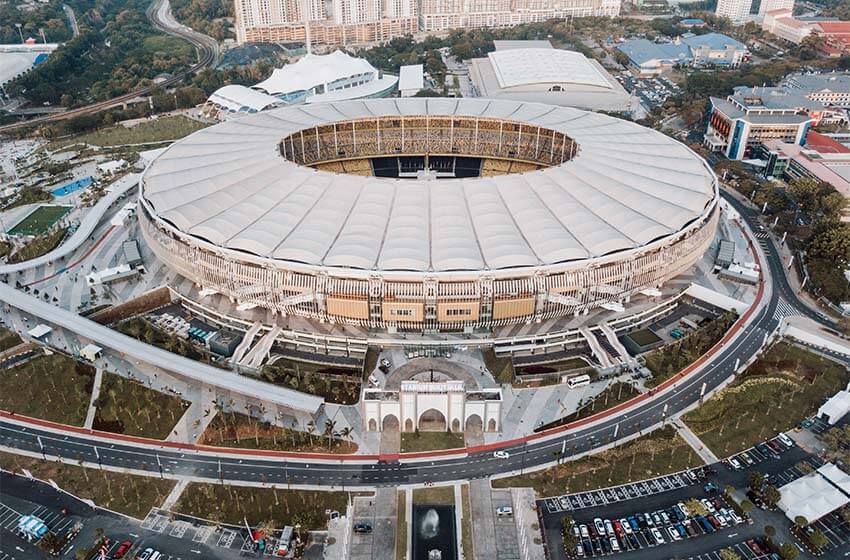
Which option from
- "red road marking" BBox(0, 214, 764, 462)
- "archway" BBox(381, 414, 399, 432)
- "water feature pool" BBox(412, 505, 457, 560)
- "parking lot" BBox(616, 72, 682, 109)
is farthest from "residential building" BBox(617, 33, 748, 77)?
"water feature pool" BBox(412, 505, 457, 560)

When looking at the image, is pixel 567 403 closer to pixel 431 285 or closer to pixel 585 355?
pixel 585 355

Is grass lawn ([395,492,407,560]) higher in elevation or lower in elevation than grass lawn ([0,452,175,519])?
lower

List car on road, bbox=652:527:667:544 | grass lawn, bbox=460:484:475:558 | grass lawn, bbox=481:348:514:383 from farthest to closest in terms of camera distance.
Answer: grass lawn, bbox=481:348:514:383 < car on road, bbox=652:527:667:544 < grass lawn, bbox=460:484:475:558

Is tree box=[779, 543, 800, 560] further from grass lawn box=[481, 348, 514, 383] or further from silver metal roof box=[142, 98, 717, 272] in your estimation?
silver metal roof box=[142, 98, 717, 272]

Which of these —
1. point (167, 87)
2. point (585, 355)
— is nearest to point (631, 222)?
point (585, 355)

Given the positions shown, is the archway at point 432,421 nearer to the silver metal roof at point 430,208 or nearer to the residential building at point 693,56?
the silver metal roof at point 430,208

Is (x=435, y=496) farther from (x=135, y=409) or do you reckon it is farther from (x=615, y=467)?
(x=135, y=409)

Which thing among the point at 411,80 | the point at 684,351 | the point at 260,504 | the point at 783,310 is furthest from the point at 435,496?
the point at 411,80
